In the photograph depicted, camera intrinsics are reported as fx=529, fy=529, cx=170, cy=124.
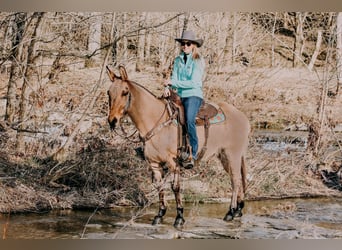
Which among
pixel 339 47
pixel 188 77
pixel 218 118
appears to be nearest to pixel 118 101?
pixel 188 77

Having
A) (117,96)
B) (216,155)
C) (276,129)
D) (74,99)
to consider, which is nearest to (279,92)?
(276,129)

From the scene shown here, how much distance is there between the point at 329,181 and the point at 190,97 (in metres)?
1.64

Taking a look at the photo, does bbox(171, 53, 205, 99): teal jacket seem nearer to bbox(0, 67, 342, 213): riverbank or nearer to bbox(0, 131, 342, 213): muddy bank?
bbox(0, 67, 342, 213): riverbank

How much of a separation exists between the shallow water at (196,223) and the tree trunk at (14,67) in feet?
3.46

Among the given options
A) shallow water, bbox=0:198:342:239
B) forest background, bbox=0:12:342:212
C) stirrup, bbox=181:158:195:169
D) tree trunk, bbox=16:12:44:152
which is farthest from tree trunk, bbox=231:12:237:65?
tree trunk, bbox=16:12:44:152

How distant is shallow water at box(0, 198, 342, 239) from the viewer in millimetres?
5176

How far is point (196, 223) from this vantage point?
5207mm

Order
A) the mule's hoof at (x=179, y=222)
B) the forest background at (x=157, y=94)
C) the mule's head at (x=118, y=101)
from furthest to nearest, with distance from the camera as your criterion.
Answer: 1. the forest background at (x=157, y=94)
2. the mule's hoof at (x=179, y=222)
3. the mule's head at (x=118, y=101)

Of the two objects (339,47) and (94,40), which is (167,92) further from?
(339,47)

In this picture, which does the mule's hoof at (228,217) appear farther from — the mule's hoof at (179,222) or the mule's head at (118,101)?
the mule's head at (118,101)

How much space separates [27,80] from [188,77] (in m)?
1.65

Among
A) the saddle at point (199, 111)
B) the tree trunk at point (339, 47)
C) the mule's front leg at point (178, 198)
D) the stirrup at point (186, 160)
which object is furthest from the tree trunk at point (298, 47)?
the mule's front leg at point (178, 198)

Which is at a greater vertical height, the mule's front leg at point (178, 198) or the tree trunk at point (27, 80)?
the tree trunk at point (27, 80)

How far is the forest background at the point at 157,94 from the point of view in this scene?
209 inches
